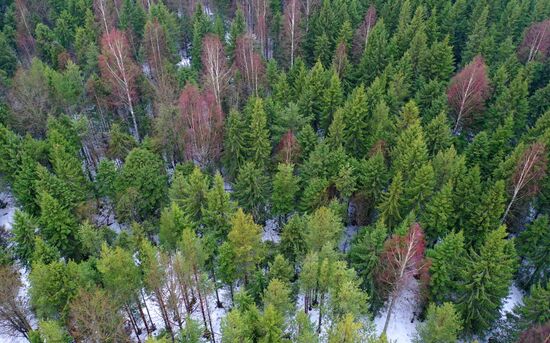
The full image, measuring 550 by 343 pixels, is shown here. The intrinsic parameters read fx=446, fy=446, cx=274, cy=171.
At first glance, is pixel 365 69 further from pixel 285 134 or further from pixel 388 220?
pixel 388 220

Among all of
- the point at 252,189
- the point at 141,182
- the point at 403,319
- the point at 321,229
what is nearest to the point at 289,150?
the point at 252,189

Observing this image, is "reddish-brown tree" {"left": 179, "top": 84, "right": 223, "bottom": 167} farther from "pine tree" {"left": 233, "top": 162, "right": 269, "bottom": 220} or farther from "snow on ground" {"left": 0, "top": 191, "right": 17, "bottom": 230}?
"snow on ground" {"left": 0, "top": 191, "right": 17, "bottom": 230}

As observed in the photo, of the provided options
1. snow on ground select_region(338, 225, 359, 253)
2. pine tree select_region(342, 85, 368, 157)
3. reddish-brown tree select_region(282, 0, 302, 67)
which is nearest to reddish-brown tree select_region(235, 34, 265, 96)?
reddish-brown tree select_region(282, 0, 302, 67)

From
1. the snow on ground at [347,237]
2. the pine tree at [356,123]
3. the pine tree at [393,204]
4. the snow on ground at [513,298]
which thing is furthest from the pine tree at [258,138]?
the snow on ground at [513,298]

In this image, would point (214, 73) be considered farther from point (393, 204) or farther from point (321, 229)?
point (393, 204)

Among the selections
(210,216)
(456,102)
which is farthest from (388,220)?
(456,102)
